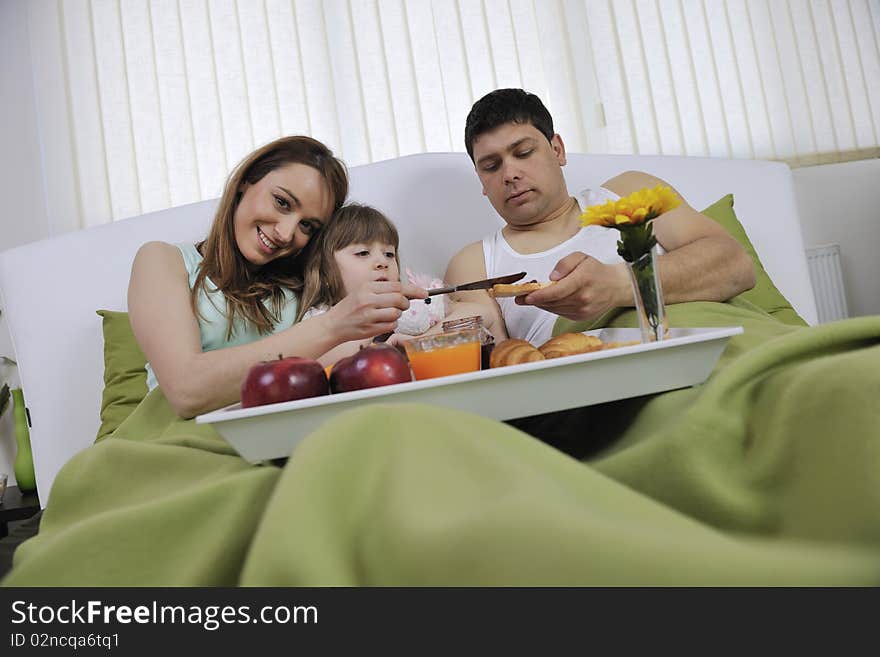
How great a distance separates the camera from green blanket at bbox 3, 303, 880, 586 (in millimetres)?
425

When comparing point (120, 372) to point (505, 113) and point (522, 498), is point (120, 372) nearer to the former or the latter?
point (505, 113)

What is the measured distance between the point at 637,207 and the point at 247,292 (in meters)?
0.80

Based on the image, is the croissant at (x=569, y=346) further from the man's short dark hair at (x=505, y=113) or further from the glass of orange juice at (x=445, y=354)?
the man's short dark hair at (x=505, y=113)

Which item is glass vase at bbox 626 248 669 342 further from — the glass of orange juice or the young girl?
the young girl

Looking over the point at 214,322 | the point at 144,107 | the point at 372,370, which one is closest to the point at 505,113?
the point at 214,322

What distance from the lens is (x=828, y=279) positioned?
2941 mm

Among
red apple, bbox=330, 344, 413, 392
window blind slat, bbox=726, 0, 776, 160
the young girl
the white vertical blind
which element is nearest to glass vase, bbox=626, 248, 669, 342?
red apple, bbox=330, 344, 413, 392

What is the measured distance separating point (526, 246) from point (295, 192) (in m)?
0.50

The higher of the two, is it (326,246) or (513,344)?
(326,246)

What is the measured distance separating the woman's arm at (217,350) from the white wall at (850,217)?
2.45 metres

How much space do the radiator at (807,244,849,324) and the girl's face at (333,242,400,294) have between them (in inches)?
80.6

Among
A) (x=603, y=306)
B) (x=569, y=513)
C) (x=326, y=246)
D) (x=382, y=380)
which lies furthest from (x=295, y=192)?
(x=569, y=513)
